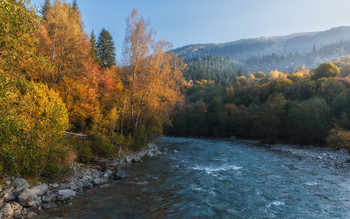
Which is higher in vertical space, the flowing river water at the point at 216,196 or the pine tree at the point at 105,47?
the pine tree at the point at 105,47

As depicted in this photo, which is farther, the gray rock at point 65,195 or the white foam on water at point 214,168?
the white foam on water at point 214,168

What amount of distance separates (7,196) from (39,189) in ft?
4.90

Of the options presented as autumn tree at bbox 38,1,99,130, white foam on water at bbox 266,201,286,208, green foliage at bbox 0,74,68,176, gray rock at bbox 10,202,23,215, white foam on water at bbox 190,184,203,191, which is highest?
autumn tree at bbox 38,1,99,130

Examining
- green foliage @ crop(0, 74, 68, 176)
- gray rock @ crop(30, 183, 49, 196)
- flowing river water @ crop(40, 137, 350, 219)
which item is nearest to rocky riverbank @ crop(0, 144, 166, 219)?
gray rock @ crop(30, 183, 49, 196)

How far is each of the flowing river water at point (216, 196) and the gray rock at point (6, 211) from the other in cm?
121

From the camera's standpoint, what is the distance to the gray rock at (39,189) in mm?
9982

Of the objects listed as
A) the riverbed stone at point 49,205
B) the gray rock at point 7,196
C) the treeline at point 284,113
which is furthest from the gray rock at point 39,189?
the treeline at point 284,113

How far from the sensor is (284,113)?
149 ft

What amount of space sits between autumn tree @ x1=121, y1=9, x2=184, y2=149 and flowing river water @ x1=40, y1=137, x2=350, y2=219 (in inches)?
374

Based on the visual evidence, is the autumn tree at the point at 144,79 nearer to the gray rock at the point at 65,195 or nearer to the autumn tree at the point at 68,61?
the autumn tree at the point at 68,61

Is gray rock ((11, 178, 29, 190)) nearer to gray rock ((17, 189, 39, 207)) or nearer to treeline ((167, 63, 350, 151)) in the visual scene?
gray rock ((17, 189, 39, 207))

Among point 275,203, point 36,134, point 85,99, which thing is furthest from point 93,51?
point 275,203

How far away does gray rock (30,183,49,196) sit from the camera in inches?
393

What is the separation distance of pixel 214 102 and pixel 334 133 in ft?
143
